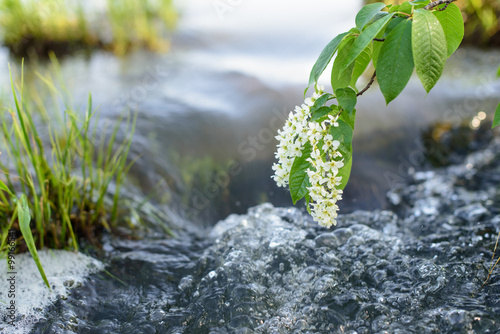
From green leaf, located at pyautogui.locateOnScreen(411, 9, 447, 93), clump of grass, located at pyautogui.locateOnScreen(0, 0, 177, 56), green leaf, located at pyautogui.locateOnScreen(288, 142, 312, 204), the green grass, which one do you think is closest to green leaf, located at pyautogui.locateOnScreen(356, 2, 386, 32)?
green leaf, located at pyautogui.locateOnScreen(411, 9, 447, 93)

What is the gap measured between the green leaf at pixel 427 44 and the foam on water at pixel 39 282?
5.76ft

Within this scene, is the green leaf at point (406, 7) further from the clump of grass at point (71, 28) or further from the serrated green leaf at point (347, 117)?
the clump of grass at point (71, 28)

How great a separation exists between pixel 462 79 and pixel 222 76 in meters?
2.63

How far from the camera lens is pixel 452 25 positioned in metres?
1.32

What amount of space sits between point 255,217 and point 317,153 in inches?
50.3

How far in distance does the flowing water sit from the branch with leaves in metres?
0.62

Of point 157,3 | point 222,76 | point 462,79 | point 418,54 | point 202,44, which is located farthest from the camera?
point 157,3

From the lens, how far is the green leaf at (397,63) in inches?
46.3

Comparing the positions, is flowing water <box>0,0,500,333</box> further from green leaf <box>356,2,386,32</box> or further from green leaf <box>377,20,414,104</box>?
green leaf <box>356,2,386,32</box>

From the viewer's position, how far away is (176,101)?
3.78m

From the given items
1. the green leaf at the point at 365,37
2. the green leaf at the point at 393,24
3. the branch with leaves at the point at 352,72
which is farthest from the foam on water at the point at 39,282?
the green leaf at the point at 393,24

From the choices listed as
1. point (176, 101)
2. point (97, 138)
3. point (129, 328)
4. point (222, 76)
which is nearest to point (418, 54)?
point (129, 328)

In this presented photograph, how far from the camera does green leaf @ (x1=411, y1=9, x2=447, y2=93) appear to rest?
114 cm

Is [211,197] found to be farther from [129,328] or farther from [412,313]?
[412,313]
